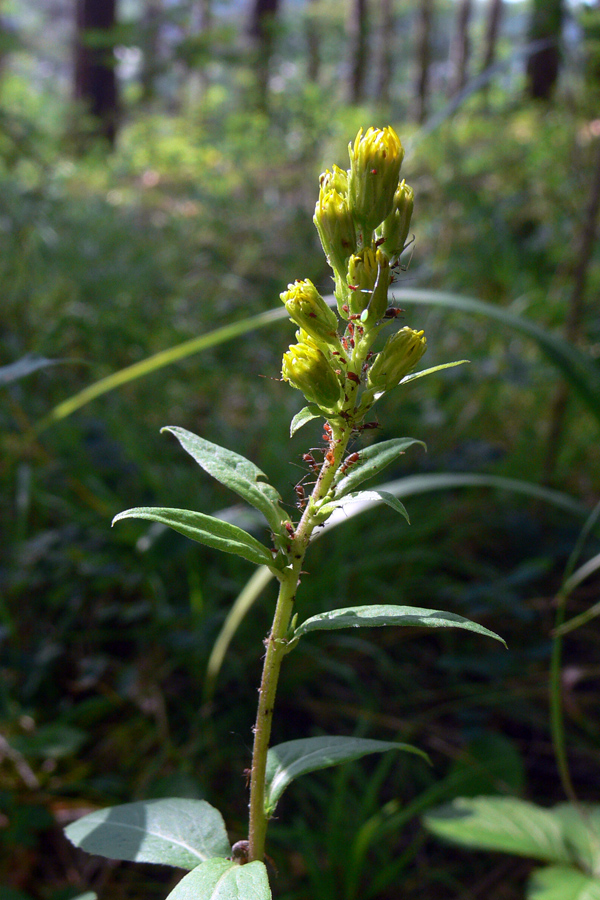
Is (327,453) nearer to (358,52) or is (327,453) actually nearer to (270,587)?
(270,587)

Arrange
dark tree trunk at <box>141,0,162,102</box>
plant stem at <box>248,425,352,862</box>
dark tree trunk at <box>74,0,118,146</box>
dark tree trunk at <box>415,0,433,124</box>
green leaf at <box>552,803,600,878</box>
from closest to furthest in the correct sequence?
plant stem at <box>248,425,352,862</box>
green leaf at <box>552,803,600,878</box>
dark tree trunk at <box>141,0,162,102</box>
dark tree trunk at <box>74,0,118,146</box>
dark tree trunk at <box>415,0,433,124</box>

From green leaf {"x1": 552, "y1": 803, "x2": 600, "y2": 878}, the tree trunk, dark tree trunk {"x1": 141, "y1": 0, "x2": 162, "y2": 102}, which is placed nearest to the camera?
green leaf {"x1": 552, "y1": 803, "x2": 600, "y2": 878}

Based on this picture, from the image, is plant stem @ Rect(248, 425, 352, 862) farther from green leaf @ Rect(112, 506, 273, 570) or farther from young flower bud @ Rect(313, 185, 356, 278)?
young flower bud @ Rect(313, 185, 356, 278)

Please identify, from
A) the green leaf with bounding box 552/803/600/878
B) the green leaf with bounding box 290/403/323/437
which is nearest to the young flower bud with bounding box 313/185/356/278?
the green leaf with bounding box 290/403/323/437

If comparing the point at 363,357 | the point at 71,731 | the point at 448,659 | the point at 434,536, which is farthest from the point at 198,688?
the point at 363,357

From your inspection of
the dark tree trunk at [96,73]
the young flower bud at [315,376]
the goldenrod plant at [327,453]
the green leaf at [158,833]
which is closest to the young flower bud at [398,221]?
the goldenrod plant at [327,453]

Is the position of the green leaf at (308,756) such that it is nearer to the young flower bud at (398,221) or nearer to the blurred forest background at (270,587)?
the young flower bud at (398,221)

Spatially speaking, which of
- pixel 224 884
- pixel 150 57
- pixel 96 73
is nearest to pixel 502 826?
pixel 224 884
